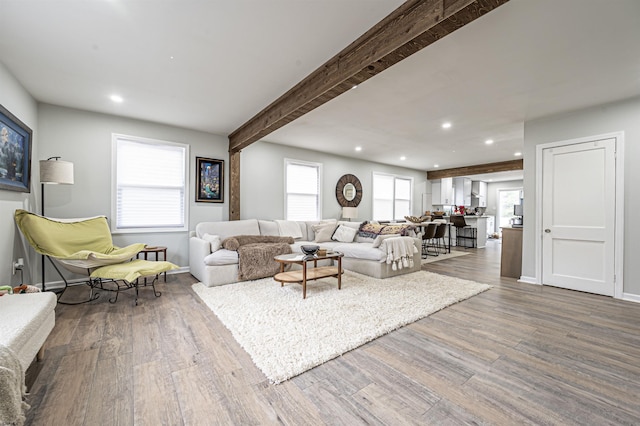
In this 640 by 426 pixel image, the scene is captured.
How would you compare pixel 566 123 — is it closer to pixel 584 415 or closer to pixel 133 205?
pixel 584 415

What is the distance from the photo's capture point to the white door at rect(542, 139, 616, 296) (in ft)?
11.6

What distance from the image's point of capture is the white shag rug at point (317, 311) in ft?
→ 6.66

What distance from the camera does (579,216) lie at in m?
3.76

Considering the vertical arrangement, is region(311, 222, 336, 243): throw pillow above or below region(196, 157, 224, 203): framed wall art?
below

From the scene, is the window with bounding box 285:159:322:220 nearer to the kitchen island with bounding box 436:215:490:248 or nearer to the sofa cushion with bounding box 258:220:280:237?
the sofa cushion with bounding box 258:220:280:237

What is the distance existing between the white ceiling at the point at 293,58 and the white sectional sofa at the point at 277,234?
1856 millimetres

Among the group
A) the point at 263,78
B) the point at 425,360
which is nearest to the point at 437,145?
the point at 263,78

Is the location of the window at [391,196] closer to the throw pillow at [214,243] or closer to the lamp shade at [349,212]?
the lamp shade at [349,212]

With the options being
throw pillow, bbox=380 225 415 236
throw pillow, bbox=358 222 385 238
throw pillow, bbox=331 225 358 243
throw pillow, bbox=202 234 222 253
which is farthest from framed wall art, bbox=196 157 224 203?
throw pillow, bbox=380 225 415 236

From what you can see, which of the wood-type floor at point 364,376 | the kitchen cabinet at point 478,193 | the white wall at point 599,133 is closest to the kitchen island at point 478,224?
the kitchen cabinet at point 478,193

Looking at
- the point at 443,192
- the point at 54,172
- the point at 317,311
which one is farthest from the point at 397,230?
the point at 443,192

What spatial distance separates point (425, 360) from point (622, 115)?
4141 millimetres

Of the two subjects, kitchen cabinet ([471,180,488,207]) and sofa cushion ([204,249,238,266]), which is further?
kitchen cabinet ([471,180,488,207])

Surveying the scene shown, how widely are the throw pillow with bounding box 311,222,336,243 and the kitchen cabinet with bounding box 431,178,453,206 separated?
17.2ft
